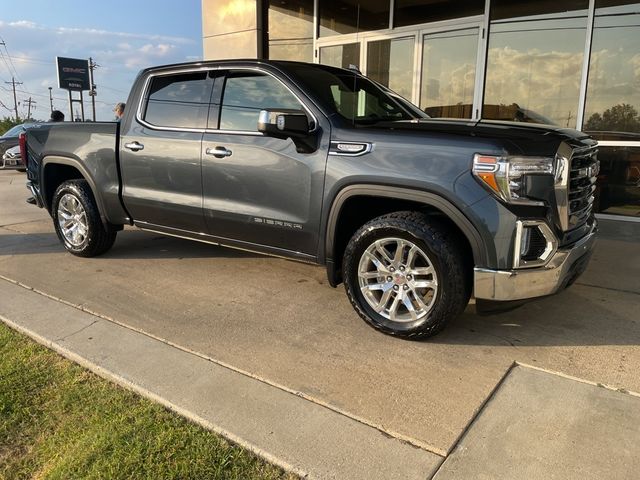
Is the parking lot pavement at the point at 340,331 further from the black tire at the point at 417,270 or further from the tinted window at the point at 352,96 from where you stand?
the tinted window at the point at 352,96

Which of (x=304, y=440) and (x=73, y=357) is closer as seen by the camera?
(x=304, y=440)

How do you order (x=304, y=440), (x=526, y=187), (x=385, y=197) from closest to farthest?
1. (x=304, y=440)
2. (x=526, y=187)
3. (x=385, y=197)

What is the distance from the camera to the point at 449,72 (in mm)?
8820

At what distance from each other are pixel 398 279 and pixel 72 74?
4533cm

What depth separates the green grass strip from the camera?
91.0 inches

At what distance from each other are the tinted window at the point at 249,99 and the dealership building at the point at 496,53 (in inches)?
205

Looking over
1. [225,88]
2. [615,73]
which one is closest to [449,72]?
[615,73]

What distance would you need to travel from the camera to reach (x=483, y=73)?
8.34 meters

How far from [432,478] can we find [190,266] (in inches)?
144

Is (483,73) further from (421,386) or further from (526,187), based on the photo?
(421,386)

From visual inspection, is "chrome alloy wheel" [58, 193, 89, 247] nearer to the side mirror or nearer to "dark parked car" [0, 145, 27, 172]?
the side mirror

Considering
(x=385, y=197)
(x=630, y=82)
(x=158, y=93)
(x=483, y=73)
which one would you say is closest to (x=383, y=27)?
(x=483, y=73)

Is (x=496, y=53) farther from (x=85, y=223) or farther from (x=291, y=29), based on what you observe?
(x=85, y=223)

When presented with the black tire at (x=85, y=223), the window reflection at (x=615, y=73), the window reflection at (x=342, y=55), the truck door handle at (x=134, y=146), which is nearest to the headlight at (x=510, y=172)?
the truck door handle at (x=134, y=146)
